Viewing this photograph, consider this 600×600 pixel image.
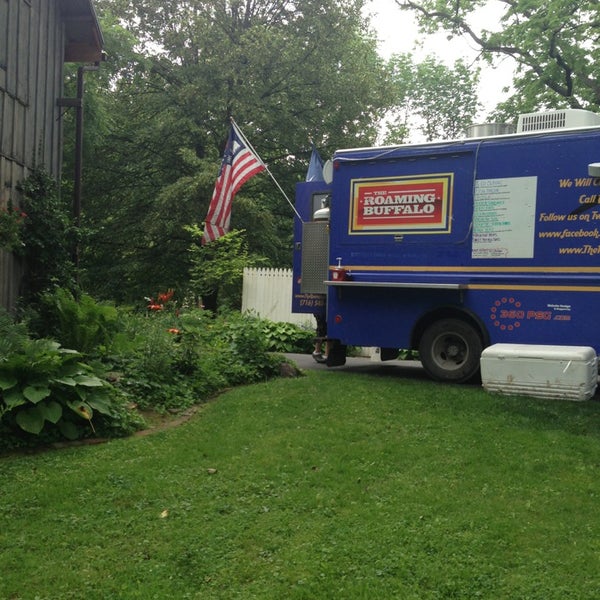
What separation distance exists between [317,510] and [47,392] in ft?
8.38

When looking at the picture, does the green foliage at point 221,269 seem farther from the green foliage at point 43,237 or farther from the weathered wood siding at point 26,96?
the green foliage at point 43,237

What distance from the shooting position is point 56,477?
4953 mm

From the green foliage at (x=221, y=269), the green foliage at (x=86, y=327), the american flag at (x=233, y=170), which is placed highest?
the american flag at (x=233, y=170)

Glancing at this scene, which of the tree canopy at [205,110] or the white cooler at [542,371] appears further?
the tree canopy at [205,110]

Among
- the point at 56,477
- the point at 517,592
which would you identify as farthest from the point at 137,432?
the point at 517,592

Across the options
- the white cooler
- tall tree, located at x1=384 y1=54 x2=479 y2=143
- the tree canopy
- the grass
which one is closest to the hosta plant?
the grass

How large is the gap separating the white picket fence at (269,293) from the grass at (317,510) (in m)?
9.97

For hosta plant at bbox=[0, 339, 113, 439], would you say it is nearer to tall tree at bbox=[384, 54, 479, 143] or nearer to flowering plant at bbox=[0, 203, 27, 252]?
flowering plant at bbox=[0, 203, 27, 252]

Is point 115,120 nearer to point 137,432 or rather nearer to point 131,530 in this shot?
point 137,432

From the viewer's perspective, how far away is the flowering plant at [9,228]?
9.42 m

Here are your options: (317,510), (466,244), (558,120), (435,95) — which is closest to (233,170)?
(466,244)

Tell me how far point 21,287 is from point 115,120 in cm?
1380

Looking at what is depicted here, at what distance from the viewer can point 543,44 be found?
65.5 feet

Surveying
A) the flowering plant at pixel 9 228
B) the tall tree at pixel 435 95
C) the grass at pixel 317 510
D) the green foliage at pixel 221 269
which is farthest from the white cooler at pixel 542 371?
the tall tree at pixel 435 95
